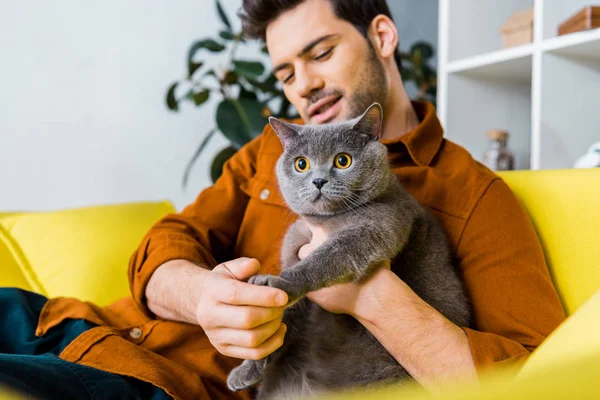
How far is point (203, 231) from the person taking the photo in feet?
4.56

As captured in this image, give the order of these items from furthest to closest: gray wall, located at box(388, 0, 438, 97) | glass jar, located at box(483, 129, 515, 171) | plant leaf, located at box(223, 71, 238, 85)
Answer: gray wall, located at box(388, 0, 438, 97), plant leaf, located at box(223, 71, 238, 85), glass jar, located at box(483, 129, 515, 171)

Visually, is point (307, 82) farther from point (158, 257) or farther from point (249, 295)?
point (249, 295)

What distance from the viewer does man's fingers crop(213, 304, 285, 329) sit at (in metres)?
0.86

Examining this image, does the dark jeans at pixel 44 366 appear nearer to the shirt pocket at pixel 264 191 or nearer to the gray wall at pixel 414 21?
the shirt pocket at pixel 264 191

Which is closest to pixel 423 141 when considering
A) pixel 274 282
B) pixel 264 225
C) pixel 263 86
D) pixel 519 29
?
pixel 264 225

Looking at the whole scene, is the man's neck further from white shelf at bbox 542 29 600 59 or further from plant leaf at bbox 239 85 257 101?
plant leaf at bbox 239 85 257 101

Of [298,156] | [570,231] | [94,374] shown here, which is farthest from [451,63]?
[94,374]

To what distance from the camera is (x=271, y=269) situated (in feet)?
4.29

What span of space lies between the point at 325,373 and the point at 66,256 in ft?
3.63

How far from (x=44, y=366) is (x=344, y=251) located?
0.51 meters

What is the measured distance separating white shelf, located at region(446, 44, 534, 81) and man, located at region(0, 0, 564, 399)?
625 mm

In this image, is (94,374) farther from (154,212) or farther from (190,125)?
(190,125)

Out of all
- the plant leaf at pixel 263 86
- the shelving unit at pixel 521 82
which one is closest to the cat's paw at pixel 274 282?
the shelving unit at pixel 521 82

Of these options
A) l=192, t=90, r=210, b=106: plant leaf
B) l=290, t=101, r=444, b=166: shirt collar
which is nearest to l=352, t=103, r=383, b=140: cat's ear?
l=290, t=101, r=444, b=166: shirt collar
